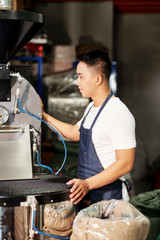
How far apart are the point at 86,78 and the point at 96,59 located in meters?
0.12

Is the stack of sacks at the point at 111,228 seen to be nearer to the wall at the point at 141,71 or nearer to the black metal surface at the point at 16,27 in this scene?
the black metal surface at the point at 16,27

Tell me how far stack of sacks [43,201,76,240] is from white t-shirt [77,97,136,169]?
1.46 ft

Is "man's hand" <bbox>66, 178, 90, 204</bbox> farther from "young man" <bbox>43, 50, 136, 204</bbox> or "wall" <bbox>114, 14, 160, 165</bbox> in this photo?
"wall" <bbox>114, 14, 160, 165</bbox>

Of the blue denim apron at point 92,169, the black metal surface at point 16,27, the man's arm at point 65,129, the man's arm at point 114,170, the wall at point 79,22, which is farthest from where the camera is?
the wall at point 79,22

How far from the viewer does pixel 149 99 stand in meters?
7.23

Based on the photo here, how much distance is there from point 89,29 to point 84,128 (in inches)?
176

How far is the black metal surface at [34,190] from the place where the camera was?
152cm

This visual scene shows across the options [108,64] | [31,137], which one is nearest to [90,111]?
[108,64]

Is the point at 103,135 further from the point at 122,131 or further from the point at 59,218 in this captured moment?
the point at 59,218

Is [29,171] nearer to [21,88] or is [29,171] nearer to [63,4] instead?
[21,88]

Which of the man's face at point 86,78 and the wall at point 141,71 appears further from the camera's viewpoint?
the wall at point 141,71

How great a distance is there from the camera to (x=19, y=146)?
6.10ft

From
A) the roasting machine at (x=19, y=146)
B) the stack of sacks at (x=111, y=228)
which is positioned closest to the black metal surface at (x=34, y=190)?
A: the roasting machine at (x=19, y=146)

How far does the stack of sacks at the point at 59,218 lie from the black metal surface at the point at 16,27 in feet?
2.38
